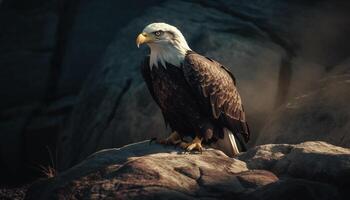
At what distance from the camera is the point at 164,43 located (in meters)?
7.19

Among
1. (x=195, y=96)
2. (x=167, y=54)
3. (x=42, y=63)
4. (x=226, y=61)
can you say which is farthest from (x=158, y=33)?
(x=42, y=63)

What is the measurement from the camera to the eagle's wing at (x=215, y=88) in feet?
23.7

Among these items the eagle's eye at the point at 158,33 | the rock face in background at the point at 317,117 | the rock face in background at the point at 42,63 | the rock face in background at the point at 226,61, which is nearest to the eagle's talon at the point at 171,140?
the eagle's eye at the point at 158,33

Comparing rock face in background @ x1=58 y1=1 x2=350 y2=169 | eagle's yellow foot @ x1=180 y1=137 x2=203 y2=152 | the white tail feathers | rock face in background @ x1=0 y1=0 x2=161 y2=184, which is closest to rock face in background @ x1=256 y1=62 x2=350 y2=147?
rock face in background @ x1=58 y1=1 x2=350 y2=169

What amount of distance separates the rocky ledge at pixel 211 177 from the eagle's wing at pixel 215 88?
2.71 feet

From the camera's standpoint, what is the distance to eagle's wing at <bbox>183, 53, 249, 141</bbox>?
7211 mm

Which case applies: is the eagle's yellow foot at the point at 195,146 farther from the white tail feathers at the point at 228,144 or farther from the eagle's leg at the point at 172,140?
the white tail feathers at the point at 228,144

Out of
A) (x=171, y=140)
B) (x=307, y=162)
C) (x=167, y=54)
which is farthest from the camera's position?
(x=171, y=140)

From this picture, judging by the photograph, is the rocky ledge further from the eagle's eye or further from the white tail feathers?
the eagle's eye

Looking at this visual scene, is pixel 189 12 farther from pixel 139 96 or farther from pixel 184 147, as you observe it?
pixel 184 147

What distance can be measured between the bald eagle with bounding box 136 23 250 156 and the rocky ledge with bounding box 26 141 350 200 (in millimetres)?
695

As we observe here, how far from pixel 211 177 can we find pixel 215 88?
1653 mm

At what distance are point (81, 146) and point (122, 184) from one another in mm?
4417

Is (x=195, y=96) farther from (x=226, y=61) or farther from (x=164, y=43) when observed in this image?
(x=226, y=61)
